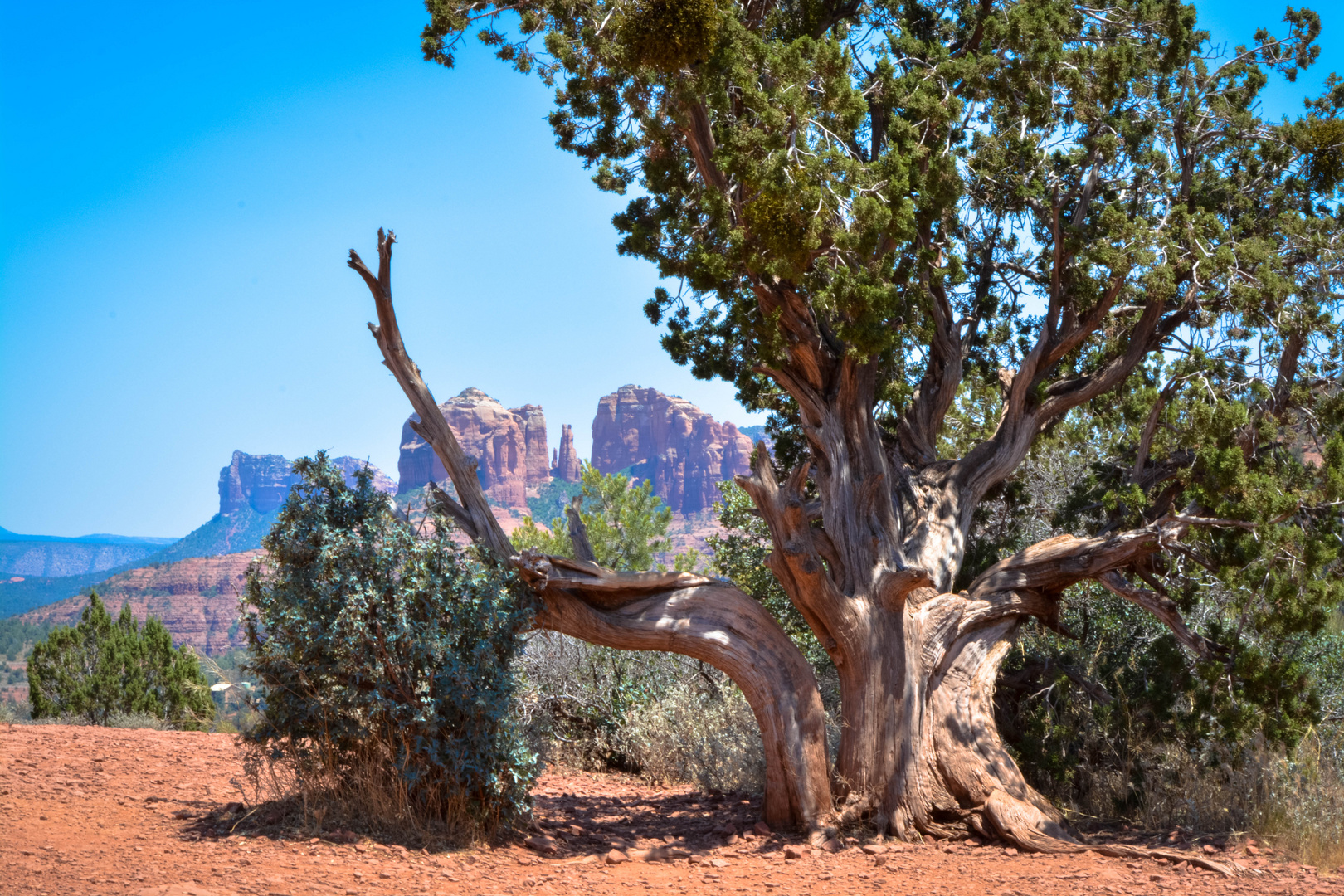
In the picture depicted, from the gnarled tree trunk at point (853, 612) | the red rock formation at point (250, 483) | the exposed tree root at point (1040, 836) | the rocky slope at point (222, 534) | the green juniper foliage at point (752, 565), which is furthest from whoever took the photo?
the red rock formation at point (250, 483)

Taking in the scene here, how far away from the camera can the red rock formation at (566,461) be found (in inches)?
5202

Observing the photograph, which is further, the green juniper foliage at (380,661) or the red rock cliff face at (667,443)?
the red rock cliff face at (667,443)

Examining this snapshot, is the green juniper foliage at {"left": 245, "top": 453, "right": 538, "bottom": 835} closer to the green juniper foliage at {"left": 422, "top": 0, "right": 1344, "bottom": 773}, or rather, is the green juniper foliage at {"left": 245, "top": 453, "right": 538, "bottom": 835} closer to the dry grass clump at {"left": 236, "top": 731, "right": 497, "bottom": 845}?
the dry grass clump at {"left": 236, "top": 731, "right": 497, "bottom": 845}

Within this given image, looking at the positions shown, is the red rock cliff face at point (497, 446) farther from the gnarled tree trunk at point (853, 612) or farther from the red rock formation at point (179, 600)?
the gnarled tree trunk at point (853, 612)

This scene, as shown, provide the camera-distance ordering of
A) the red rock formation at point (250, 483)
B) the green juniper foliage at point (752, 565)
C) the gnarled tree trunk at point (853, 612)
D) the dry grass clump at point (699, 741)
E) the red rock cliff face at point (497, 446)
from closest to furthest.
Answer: the gnarled tree trunk at point (853, 612) → the dry grass clump at point (699, 741) → the green juniper foliage at point (752, 565) → the red rock cliff face at point (497, 446) → the red rock formation at point (250, 483)

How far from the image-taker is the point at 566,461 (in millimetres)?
134625

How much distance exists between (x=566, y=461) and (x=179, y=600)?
63482 millimetres

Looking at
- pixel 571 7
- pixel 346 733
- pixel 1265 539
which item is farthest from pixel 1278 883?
pixel 571 7

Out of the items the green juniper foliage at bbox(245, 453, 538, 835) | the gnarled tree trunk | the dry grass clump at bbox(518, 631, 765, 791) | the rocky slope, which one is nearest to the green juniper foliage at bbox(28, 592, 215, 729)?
the dry grass clump at bbox(518, 631, 765, 791)

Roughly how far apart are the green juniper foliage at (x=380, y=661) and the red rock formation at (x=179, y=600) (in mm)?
68295

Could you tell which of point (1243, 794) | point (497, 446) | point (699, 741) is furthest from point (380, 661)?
point (497, 446)

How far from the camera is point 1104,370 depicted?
8.43 metres

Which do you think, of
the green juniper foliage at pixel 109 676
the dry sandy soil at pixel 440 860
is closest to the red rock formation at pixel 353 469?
the dry sandy soil at pixel 440 860

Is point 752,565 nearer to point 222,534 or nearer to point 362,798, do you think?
point 362,798
